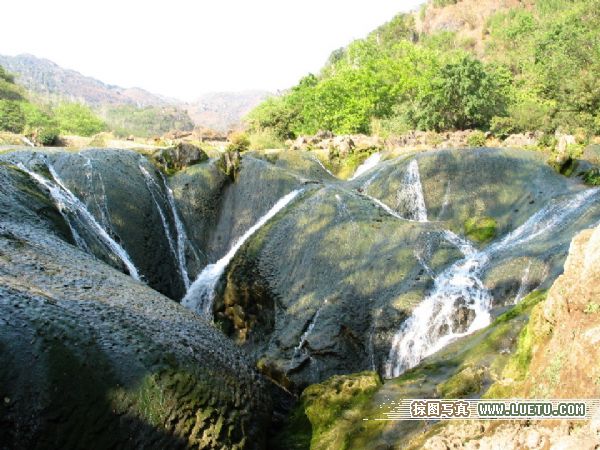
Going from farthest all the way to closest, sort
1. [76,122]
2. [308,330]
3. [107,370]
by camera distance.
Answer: [76,122]
[308,330]
[107,370]

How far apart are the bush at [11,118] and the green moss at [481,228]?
44.7m

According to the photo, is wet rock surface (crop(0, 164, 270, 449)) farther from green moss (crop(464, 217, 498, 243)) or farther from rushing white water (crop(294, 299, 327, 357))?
green moss (crop(464, 217, 498, 243))

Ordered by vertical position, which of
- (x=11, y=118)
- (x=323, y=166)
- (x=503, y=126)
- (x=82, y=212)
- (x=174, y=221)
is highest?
(x=11, y=118)

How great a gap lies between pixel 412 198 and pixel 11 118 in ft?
143

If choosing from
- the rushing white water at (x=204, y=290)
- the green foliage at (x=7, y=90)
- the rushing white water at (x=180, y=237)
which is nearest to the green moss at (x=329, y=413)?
the rushing white water at (x=204, y=290)

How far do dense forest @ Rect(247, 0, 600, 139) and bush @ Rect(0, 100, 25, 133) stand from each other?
23040mm

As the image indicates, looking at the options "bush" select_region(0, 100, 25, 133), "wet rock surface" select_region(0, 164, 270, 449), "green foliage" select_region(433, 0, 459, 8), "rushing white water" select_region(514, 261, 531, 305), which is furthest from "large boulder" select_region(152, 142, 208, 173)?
"green foliage" select_region(433, 0, 459, 8)

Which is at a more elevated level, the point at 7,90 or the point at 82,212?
the point at 7,90

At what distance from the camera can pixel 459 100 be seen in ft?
94.9

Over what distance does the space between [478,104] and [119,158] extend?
2069 centimetres

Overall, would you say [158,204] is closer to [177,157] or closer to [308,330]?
[177,157]

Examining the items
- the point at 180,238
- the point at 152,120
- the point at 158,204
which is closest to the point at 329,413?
the point at 180,238

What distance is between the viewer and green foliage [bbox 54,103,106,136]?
60688mm

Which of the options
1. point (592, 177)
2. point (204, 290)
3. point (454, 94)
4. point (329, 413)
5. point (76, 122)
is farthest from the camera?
point (76, 122)
